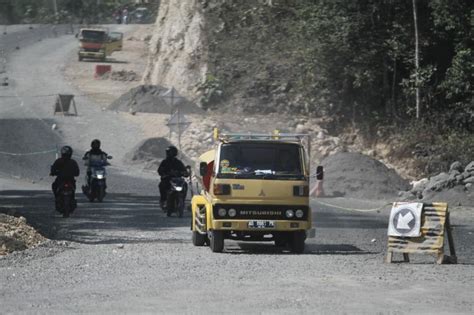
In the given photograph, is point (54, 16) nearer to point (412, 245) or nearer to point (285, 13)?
point (285, 13)

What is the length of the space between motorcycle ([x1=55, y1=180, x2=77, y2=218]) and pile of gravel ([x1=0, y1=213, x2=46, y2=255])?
4.20 metres

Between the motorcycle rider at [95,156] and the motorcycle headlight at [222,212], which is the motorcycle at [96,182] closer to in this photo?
the motorcycle rider at [95,156]

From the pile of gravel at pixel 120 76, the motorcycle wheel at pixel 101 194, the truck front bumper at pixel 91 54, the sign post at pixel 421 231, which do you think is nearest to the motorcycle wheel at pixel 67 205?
the motorcycle wheel at pixel 101 194

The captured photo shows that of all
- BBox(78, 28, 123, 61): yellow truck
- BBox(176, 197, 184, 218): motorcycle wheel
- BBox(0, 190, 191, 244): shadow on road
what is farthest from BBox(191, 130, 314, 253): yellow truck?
BBox(78, 28, 123, 61): yellow truck

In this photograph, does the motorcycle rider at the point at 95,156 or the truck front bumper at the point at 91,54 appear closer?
the motorcycle rider at the point at 95,156

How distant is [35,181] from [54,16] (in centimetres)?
7509

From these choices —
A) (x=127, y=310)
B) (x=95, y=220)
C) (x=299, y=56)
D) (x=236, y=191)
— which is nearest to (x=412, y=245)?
(x=236, y=191)

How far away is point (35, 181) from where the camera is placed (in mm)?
43250

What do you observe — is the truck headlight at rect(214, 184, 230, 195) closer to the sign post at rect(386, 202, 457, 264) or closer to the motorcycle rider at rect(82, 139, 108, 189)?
the sign post at rect(386, 202, 457, 264)

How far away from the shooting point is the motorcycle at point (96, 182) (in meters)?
32.4

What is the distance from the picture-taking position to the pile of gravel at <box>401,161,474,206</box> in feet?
121

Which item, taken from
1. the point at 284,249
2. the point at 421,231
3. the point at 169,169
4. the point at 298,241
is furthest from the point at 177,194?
the point at 421,231

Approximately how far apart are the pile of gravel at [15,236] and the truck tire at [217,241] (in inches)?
124

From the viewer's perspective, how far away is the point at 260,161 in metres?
21.7
